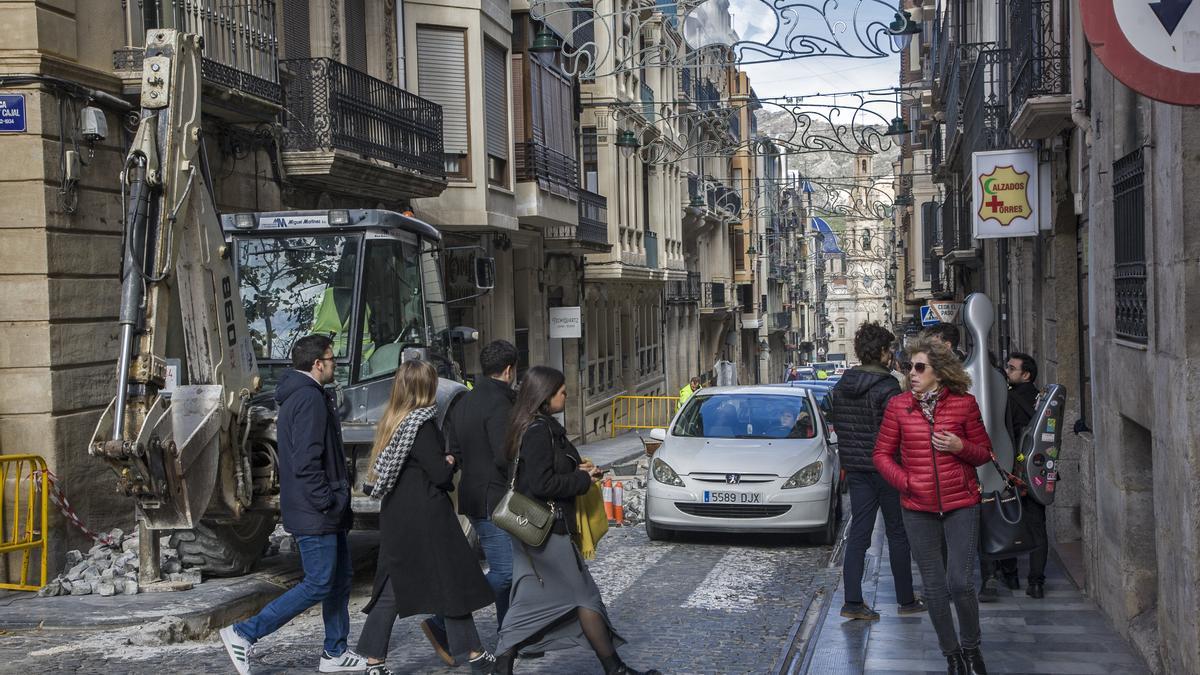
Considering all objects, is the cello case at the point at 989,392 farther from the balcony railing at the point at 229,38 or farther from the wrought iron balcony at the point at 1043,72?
the balcony railing at the point at 229,38

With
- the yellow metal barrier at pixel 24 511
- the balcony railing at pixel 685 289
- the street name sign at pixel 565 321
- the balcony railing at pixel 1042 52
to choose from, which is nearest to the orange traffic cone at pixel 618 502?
the balcony railing at pixel 1042 52

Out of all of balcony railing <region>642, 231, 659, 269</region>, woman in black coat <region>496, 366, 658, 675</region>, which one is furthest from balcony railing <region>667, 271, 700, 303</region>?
woman in black coat <region>496, 366, 658, 675</region>

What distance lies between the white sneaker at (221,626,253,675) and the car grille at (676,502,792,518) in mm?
6279

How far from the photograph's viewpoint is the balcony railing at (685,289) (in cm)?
4928

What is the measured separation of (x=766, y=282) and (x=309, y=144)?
2520 inches

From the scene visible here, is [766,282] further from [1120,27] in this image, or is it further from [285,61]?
[1120,27]

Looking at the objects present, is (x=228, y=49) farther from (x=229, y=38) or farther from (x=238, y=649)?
(x=238, y=649)

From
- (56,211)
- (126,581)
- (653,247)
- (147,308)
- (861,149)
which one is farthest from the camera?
(653,247)

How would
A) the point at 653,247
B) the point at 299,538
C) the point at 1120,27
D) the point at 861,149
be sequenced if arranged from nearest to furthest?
the point at 1120,27
the point at 299,538
the point at 861,149
the point at 653,247

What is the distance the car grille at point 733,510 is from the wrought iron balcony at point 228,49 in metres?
6.04

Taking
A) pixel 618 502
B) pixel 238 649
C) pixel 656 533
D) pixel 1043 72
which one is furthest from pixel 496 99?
pixel 238 649

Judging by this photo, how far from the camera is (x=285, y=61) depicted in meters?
16.8

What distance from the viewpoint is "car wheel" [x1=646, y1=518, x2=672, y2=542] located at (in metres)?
13.7

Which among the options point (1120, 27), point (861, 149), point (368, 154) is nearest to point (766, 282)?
point (861, 149)
